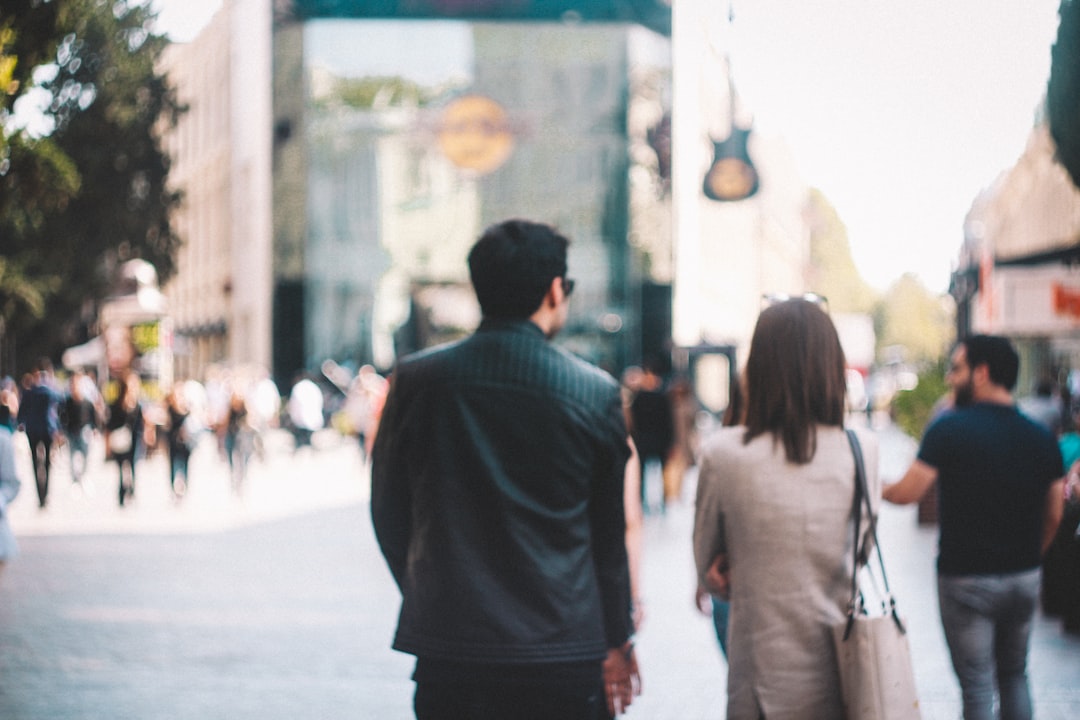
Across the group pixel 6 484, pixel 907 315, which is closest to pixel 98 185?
pixel 6 484

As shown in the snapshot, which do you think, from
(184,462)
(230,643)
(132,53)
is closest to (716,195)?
(184,462)

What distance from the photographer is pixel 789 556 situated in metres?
3.96

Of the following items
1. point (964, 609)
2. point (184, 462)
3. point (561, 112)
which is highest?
point (561, 112)

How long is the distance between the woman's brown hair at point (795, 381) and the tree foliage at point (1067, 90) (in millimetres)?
8063

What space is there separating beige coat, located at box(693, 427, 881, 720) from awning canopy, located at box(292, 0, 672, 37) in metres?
44.2

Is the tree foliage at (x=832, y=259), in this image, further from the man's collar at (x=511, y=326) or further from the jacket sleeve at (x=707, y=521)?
the man's collar at (x=511, y=326)

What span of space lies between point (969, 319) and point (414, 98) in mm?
26617

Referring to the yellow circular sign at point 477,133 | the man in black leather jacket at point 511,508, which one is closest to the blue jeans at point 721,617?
the man in black leather jacket at point 511,508

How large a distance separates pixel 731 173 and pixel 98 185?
20.7 metres

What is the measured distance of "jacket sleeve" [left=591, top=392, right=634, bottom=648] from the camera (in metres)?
3.50

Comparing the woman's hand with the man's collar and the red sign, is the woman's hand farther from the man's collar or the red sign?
the red sign

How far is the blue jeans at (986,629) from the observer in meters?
5.11

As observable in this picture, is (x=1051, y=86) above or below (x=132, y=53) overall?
below

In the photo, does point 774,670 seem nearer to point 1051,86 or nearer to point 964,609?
point 964,609
